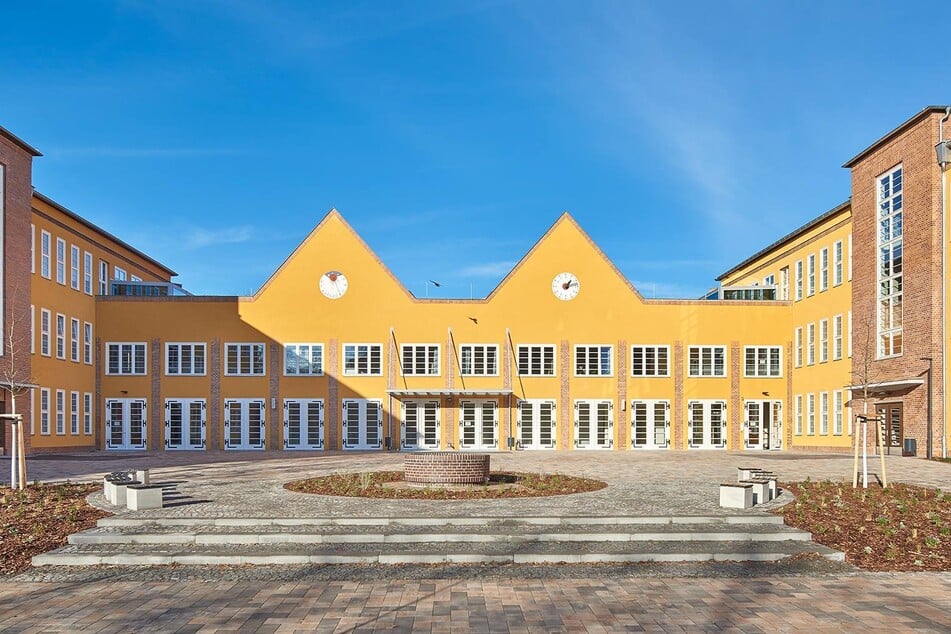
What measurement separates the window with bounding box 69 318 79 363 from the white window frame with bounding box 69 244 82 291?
1752 mm

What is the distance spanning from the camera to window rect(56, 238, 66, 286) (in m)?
39.7

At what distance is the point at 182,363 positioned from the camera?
43.4 m

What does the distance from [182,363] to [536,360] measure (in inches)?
730

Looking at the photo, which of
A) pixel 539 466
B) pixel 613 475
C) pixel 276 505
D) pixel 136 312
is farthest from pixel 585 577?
pixel 136 312

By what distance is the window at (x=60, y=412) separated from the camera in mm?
39312

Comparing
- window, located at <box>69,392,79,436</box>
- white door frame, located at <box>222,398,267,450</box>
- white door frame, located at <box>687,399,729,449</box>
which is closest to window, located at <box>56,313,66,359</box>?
window, located at <box>69,392,79,436</box>

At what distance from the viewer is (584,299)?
1730 inches

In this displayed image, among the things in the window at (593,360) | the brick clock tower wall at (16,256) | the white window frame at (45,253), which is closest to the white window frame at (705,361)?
the window at (593,360)

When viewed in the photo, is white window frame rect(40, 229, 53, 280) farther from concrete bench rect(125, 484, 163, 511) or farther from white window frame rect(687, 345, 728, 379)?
white window frame rect(687, 345, 728, 379)

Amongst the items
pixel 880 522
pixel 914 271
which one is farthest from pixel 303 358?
pixel 880 522

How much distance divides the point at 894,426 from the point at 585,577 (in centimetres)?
2905

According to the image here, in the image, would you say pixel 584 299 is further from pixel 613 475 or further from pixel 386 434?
pixel 613 475

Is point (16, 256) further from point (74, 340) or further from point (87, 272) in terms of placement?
point (87, 272)

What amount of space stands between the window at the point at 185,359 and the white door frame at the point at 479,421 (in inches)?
544
